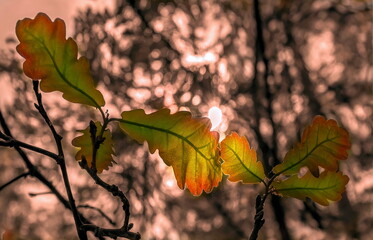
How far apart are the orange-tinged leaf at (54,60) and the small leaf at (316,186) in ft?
0.87

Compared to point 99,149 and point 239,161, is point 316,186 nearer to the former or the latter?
point 239,161

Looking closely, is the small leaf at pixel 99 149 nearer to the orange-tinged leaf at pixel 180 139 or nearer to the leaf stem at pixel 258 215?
the orange-tinged leaf at pixel 180 139

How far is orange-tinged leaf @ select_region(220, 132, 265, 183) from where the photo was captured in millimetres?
498

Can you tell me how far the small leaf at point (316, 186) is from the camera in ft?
1.72

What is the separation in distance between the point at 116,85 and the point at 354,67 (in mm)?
2320

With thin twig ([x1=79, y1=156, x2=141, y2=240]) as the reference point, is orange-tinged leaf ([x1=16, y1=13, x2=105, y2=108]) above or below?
above

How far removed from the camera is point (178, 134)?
0.47 metres

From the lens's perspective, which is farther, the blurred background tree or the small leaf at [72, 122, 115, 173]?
the blurred background tree

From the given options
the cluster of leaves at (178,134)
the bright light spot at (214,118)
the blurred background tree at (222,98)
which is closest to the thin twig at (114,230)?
the cluster of leaves at (178,134)

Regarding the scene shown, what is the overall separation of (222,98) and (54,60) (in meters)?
2.94

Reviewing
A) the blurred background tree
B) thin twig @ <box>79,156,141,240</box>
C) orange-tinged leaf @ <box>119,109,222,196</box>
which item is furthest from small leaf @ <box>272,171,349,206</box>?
the blurred background tree

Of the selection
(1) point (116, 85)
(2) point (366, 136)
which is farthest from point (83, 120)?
(2) point (366, 136)

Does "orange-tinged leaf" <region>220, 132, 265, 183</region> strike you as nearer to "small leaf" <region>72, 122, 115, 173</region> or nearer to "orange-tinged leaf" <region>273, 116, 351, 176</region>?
"orange-tinged leaf" <region>273, 116, 351, 176</region>

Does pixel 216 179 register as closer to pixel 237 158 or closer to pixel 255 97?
pixel 237 158
